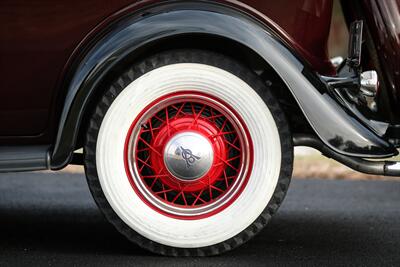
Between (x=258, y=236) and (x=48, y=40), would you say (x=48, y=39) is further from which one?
(x=258, y=236)

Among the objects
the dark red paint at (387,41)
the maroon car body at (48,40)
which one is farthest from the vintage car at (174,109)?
the dark red paint at (387,41)

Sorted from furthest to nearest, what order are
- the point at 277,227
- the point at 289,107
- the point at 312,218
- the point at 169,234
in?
the point at 312,218 → the point at 277,227 → the point at 289,107 → the point at 169,234

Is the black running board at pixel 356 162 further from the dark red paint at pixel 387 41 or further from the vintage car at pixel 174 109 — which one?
the dark red paint at pixel 387 41

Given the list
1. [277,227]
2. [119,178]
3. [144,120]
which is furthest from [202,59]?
[277,227]

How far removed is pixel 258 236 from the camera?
12.1 feet

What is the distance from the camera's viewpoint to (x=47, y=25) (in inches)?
125

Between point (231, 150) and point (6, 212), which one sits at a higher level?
point (231, 150)

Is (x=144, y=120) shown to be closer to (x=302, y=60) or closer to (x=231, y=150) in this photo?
(x=231, y=150)

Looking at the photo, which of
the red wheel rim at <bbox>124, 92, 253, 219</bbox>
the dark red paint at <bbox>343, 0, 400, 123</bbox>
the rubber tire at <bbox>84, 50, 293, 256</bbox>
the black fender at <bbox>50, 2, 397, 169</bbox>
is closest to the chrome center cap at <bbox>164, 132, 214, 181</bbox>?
the red wheel rim at <bbox>124, 92, 253, 219</bbox>

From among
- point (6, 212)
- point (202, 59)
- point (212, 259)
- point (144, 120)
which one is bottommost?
point (6, 212)

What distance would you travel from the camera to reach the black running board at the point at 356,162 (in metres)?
3.21

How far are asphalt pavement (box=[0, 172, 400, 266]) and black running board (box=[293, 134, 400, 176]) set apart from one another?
37 centimetres

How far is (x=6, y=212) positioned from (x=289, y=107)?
6.28 ft

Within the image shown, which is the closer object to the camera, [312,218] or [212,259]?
[212,259]
